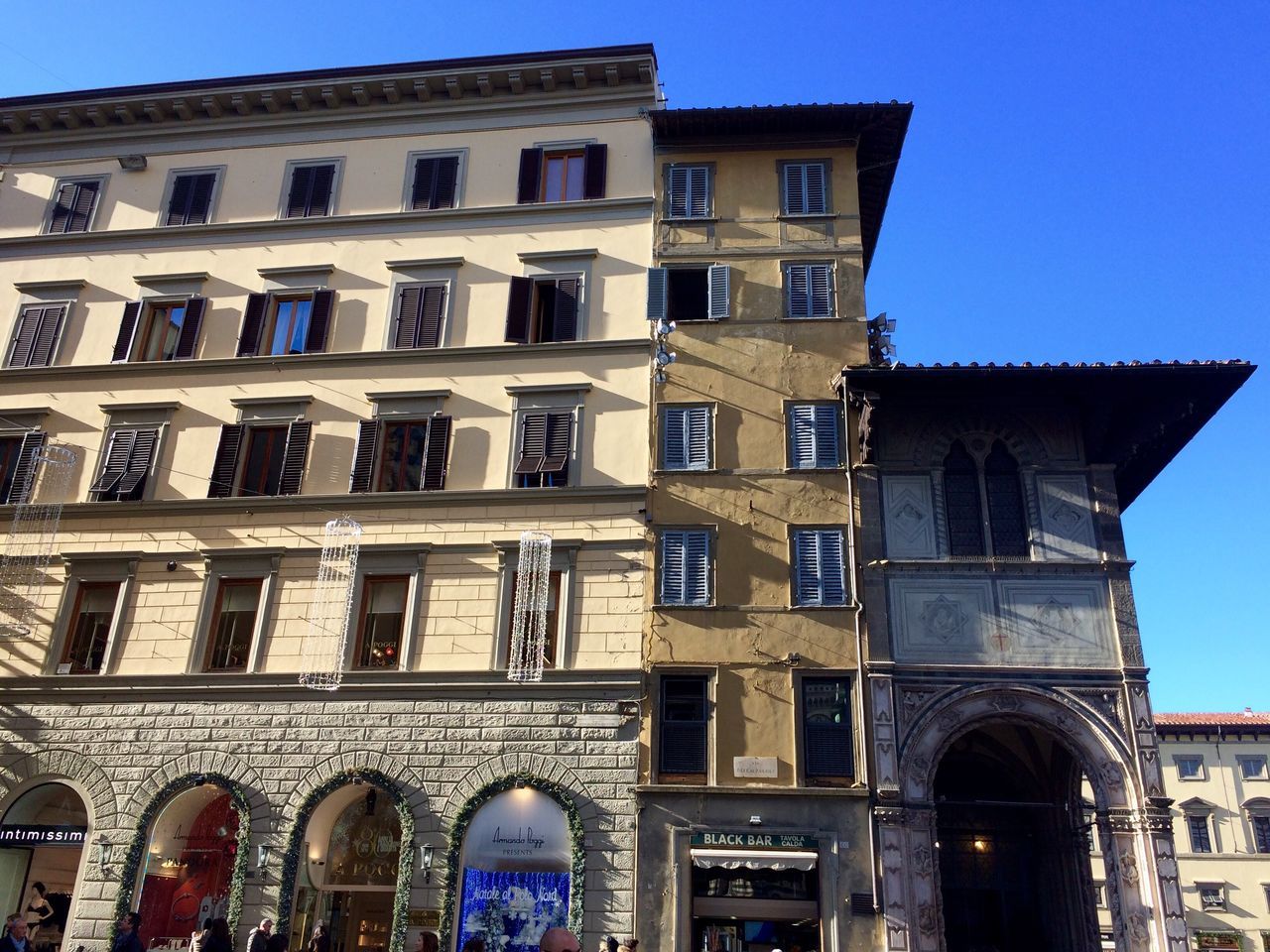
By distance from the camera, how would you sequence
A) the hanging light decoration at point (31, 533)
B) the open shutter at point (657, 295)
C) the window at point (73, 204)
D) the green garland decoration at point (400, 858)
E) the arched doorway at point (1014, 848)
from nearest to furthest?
the green garland decoration at point (400, 858) < the arched doorway at point (1014, 848) < the hanging light decoration at point (31, 533) < the open shutter at point (657, 295) < the window at point (73, 204)

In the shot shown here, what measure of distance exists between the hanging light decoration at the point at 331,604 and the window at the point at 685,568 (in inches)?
238

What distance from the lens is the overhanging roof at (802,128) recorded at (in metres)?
22.6

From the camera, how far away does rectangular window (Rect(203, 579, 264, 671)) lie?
20359 millimetres

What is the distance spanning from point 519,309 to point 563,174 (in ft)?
13.2

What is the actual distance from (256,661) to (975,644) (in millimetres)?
13771

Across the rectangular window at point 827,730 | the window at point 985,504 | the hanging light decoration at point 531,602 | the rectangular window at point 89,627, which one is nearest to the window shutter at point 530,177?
the hanging light decoration at point 531,602

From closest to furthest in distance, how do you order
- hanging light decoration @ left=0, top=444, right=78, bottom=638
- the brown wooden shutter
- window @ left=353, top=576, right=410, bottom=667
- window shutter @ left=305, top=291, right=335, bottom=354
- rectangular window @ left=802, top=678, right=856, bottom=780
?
rectangular window @ left=802, top=678, right=856, bottom=780 → window @ left=353, top=576, right=410, bottom=667 → the brown wooden shutter → hanging light decoration @ left=0, top=444, right=78, bottom=638 → window shutter @ left=305, top=291, right=335, bottom=354

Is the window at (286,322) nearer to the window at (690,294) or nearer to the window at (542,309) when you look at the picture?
the window at (542,309)

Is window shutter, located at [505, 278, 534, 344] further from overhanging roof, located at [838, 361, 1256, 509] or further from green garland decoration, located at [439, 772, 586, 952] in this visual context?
green garland decoration, located at [439, 772, 586, 952]

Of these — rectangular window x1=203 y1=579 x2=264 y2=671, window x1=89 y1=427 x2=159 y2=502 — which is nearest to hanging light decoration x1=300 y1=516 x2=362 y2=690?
rectangular window x1=203 y1=579 x2=264 y2=671

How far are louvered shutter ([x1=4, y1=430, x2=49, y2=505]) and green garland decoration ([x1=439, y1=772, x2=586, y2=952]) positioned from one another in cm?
Result: 1217

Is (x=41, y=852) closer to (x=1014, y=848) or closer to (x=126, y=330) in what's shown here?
(x=126, y=330)

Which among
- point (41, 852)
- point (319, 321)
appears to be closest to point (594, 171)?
point (319, 321)

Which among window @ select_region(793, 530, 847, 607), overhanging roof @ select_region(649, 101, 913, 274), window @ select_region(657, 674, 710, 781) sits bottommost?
window @ select_region(657, 674, 710, 781)
